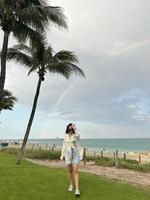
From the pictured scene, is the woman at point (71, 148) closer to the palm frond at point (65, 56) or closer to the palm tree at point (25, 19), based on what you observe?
the palm tree at point (25, 19)

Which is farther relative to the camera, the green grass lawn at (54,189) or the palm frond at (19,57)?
the palm frond at (19,57)

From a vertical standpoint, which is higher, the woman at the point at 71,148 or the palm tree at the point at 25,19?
the palm tree at the point at 25,19

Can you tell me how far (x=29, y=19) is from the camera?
581 inches

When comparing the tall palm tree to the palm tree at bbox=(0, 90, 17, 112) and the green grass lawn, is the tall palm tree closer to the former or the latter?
the green grass lawn

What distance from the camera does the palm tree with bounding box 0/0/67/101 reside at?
1412 centimetres

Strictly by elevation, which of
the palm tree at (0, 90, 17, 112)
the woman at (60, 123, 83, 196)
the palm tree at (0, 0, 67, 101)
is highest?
the palm tree at (0, 90, 17, 112)

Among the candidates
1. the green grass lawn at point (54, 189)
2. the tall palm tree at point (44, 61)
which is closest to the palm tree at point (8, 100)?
the tall palm tree at point (44, 61)

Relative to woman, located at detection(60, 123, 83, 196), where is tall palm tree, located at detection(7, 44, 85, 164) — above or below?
above

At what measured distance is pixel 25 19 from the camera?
14.8m

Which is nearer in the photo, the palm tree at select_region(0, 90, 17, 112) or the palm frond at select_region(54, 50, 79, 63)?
the palm frond at select_region(54, 50, 79, 63)

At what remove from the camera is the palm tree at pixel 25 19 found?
14.1m

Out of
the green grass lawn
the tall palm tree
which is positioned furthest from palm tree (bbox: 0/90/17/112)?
the green grass lawn

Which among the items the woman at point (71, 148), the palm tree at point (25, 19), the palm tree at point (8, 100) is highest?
the palm tree at point (8, 100)

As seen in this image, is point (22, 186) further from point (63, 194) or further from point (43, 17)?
A: point (43, 17)
